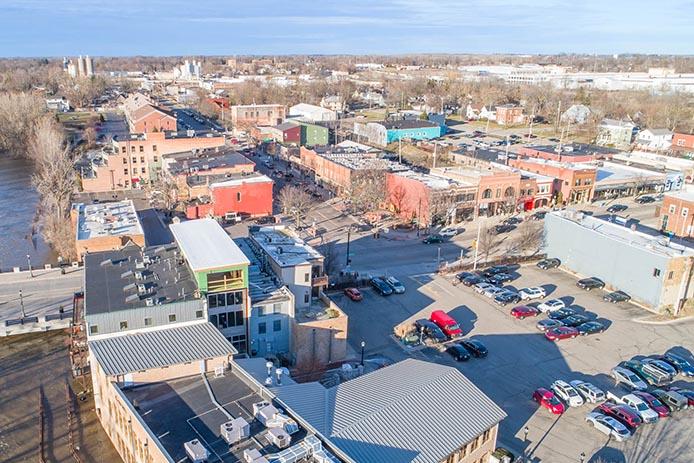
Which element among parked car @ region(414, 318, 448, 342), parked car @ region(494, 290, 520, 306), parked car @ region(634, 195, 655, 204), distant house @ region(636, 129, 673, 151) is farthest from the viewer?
distant house @ region(636, 129, 673, 151)

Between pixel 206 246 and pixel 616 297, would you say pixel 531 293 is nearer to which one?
pixel 616 297

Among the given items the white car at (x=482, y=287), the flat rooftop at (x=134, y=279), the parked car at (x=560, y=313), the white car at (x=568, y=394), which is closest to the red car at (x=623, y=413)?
the white car at (x=568, y=394)

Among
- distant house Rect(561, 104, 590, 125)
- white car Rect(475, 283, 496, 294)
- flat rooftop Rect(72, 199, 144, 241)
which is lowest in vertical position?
white car Rect(475, 283, 496, 294)

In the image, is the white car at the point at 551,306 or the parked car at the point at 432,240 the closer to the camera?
the white car at the point at 551,306

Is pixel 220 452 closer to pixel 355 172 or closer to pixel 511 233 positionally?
pixel 511 233

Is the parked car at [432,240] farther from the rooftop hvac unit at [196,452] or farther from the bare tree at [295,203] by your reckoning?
the rooftop hvac unit at [196,452]

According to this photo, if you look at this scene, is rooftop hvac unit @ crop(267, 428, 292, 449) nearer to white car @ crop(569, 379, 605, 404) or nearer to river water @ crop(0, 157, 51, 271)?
white car @ crop(569, 379, 605, 404)

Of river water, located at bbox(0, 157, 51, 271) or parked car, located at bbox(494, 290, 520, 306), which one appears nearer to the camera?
parked car, located at bbox(494, 290, 520, 306)

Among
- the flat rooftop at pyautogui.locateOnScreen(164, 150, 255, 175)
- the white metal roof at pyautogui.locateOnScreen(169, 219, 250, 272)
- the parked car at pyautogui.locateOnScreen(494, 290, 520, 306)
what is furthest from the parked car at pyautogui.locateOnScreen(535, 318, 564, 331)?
the flat rooftop at pyautogui.locateOnScreen(164, 150, 255, 175)
